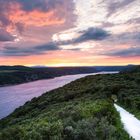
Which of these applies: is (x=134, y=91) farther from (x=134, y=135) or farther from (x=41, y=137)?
(x=41, y=137)

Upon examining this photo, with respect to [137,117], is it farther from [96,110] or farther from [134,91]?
[134,91]

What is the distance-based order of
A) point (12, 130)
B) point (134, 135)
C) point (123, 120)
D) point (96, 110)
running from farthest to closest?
point (123, 120) → point (96, 110) → point (134, 135) → point (12, 130)

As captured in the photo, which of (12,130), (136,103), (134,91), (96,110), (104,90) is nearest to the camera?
(12,130)

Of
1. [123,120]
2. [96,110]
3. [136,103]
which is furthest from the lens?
[136,103]

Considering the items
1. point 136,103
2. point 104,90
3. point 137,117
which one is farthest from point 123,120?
point 104,90

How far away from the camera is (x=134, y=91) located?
39.8 meters

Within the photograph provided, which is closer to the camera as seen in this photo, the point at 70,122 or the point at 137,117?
the point at 70,122

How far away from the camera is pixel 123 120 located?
76.9 feet

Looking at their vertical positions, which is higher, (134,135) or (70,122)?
(70,122)

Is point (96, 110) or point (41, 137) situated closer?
point (41, 137)

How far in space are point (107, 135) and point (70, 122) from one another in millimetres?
2454

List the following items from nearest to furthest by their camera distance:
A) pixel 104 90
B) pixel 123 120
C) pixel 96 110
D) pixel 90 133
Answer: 1. pixel 90 133
2. pixel 96 110
3. pixel 123 120
4. pixel 104 90

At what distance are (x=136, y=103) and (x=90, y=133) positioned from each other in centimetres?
1708

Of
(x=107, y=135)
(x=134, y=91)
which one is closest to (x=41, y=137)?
(x=107, y=135)
